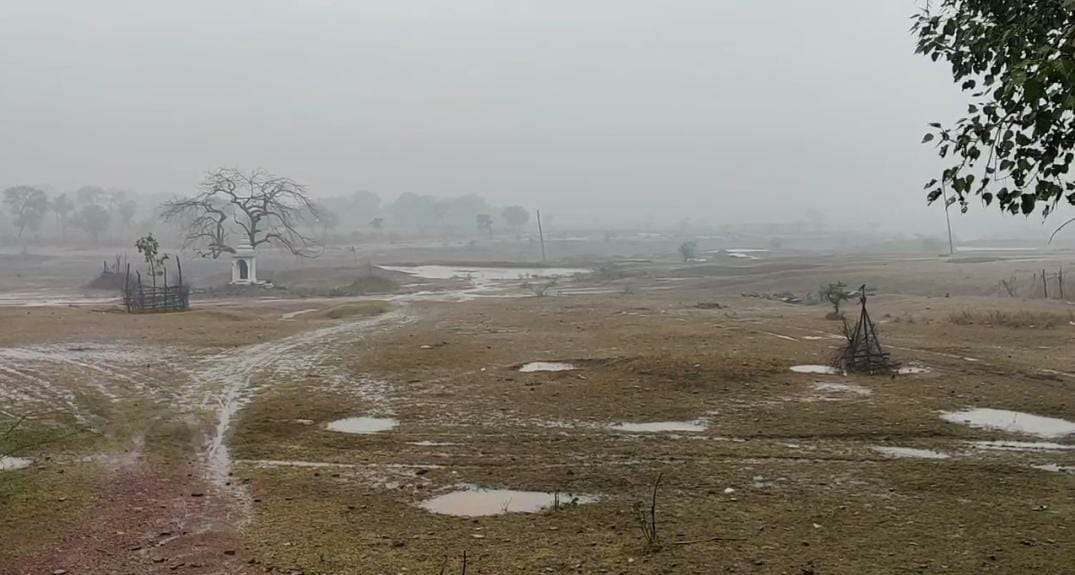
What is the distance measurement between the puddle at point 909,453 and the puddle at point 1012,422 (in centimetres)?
199

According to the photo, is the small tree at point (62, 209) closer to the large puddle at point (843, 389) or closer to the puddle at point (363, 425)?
the puddle at point (363, 425)

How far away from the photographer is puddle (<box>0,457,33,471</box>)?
10.5 meters

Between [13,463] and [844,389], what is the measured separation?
45.8 ft

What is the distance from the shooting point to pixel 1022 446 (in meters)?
11.1

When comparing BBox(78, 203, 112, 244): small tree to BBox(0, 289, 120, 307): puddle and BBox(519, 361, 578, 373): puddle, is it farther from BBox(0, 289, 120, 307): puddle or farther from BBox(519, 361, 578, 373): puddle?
BBox(519, 361, 578, 373): puddle

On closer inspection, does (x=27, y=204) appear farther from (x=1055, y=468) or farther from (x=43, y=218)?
(x=1055, y=468)

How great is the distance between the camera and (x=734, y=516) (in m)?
8.41

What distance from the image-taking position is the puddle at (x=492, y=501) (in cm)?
892

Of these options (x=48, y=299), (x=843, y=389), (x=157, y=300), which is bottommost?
(x=843, y=389)

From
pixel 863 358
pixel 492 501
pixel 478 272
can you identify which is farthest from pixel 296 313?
pixel 478 272

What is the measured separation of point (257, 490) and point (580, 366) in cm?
1028

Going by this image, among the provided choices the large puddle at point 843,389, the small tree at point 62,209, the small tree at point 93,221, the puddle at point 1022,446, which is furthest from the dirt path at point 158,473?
the small tree at point 62,209

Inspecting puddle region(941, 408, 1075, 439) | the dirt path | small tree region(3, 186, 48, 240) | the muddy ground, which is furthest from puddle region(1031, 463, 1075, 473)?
small tree region(3, 186, 48, 240)

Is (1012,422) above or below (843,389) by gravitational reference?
below
